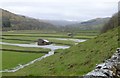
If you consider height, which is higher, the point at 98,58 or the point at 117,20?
the point at 117,20

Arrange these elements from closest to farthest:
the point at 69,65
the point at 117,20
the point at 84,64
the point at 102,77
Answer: the point at 102,77
the point at 84,64
the point at 69,65
the point at 117,20

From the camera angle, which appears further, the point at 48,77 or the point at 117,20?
the point at 117,20

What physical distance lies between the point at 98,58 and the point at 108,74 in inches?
629

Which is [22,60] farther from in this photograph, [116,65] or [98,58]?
[116,65]

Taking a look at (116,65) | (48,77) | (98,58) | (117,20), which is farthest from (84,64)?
(117,20)

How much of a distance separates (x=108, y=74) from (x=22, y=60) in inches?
1606

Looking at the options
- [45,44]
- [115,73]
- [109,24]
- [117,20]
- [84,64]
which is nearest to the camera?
[115,73]

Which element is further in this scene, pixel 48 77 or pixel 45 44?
pixel 45 44

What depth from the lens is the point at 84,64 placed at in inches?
1148

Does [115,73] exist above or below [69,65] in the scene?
above

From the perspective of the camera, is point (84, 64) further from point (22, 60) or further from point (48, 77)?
point (22, 60)

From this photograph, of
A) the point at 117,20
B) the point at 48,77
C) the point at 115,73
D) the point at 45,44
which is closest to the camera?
the point at 115,73

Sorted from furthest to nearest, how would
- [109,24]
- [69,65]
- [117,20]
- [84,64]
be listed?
[109,24]
[117,20]
[69,65]
[84,64]

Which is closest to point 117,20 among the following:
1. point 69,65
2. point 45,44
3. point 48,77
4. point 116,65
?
point 69,65
